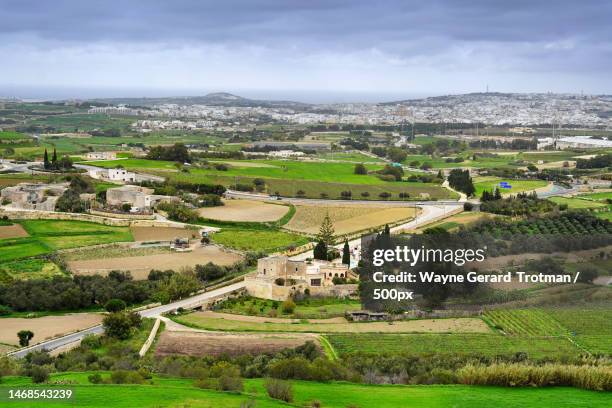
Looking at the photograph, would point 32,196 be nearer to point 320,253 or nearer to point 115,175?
point 115,175

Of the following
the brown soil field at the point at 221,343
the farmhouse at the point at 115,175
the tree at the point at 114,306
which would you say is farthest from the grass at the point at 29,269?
the farmhouse at the point at 115,175

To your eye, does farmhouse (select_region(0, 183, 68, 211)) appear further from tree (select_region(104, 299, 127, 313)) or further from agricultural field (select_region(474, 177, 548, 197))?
agricultural field (select_region(474, 177, 548, 197))

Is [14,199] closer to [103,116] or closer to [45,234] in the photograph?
[45,234]

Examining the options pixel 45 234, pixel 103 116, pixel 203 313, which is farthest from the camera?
pixel 103 116

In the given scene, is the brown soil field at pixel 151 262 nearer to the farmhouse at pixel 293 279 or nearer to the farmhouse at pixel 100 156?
the farmhouse at pixel 293 279

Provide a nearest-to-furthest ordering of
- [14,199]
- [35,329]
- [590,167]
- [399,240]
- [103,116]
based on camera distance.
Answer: [35,329], [399,240], [14,199], [590,167], [103,116]

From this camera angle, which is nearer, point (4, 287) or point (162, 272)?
point (4, 287)

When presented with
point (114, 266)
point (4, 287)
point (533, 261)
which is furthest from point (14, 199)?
point (533, 261)
